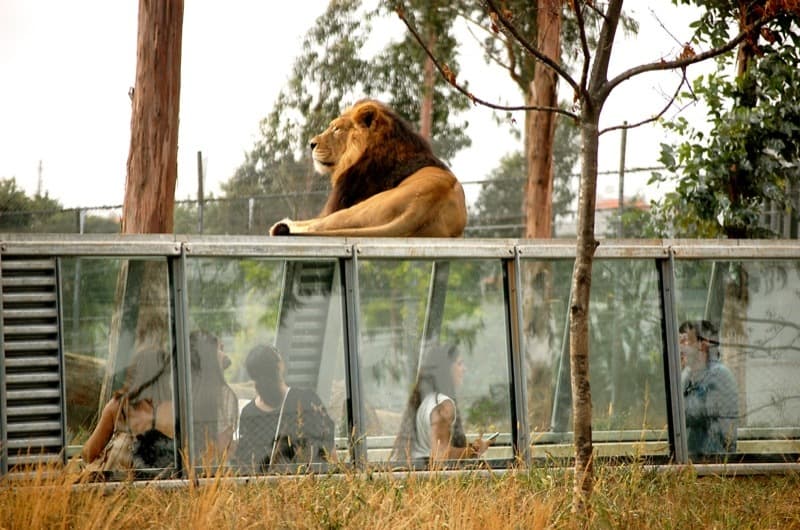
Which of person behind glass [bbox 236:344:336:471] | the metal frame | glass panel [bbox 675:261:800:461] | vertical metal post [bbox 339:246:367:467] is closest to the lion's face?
the metal frame

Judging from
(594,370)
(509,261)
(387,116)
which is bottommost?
(594,370)

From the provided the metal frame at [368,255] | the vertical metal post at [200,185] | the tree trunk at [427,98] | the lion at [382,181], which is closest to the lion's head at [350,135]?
the lion at [382,181]

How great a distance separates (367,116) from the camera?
1105 centimetres

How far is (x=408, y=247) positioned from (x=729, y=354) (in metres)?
2.98

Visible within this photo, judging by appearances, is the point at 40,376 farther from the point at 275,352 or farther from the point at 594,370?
the point at 594,370

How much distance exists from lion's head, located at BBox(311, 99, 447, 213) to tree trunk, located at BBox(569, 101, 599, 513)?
8.75 feet

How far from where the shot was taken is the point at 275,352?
9.50 metres

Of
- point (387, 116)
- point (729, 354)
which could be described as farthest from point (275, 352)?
point (729, 354)

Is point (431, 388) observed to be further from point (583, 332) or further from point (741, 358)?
point (741, 358)

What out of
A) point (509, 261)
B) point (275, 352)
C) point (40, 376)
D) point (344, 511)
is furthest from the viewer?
point (509, 261)

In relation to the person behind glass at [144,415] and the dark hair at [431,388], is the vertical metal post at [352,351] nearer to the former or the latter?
the dark hair at [431,388]

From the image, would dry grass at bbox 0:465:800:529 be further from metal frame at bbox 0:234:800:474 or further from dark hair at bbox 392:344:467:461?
metal frame at bbox 0:234:800:474

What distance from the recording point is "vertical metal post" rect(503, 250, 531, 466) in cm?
1008

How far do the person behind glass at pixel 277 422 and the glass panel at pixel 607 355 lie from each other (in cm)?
183
